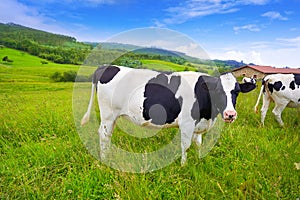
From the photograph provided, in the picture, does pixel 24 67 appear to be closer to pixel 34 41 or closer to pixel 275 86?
pixel 34 41

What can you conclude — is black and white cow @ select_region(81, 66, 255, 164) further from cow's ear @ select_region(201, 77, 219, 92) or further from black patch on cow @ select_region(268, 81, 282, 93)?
black patch on cow @ select_region(268, 81, 282, 93)

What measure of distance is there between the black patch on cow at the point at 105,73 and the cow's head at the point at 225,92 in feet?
4.98

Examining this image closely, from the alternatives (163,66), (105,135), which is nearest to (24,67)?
(105,135)

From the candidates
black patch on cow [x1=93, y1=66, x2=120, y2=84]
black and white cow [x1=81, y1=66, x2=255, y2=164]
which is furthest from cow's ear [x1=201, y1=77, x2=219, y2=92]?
black patch on cow [x1=93, y1=66, x2=120, y2=84]

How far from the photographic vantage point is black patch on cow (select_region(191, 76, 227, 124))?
10.7 feet

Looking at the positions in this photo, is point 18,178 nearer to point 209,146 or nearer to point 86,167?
point 86,167

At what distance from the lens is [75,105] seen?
4371 millimetres

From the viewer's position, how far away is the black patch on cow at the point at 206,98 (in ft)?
10.7

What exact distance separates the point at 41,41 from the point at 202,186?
24162mm

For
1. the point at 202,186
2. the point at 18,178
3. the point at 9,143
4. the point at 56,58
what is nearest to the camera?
the point at 202,186

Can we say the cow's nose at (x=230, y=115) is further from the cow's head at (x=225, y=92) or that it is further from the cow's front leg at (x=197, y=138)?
the cow's front leg at (x=197, y=138)

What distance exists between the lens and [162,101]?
340 cm

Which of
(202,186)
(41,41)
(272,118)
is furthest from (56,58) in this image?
(202,186)

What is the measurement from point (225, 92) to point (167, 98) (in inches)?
A: 32.9
